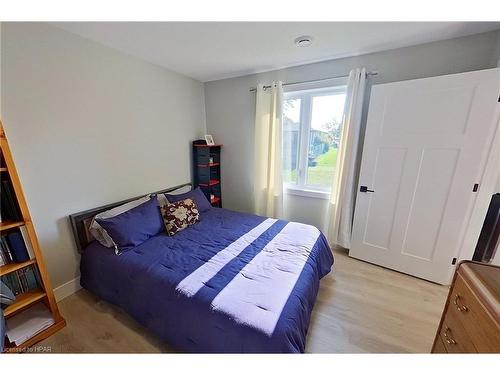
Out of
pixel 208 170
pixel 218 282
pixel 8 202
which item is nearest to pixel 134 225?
pixel 8 202

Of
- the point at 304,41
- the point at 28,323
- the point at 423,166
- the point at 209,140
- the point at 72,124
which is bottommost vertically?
the point at 28,323

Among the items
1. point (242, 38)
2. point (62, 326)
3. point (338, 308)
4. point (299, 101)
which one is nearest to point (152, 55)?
point (242, 38)

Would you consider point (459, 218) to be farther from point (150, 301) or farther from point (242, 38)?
point (150, 301)

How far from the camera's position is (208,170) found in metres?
3.03

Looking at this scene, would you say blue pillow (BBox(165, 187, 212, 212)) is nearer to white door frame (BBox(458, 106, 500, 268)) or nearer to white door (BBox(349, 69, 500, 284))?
white door (BBox(349, 69, 500, 284))

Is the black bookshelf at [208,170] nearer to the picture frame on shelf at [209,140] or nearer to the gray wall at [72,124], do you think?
the picture frame on shelf at [209,140]

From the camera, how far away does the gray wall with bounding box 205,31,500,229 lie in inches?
70.6

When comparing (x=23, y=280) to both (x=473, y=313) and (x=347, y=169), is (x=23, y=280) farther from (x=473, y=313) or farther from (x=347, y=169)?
(x=347, y=169)

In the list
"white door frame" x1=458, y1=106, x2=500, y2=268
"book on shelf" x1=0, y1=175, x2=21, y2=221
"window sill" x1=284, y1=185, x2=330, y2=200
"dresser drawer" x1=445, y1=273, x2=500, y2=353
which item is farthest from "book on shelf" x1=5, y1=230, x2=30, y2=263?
"white door frame" x1=458, y1=106, x2=500, y2=268

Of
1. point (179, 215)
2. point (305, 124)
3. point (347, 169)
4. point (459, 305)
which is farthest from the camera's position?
point (305, 124)

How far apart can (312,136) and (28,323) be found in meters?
3.17

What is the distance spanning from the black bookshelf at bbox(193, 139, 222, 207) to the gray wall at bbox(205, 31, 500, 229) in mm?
122

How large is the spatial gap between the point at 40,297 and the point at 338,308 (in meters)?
2.26

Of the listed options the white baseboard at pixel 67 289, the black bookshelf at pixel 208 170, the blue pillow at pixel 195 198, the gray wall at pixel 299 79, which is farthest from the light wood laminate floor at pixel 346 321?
the black bookshelf at pixel 208 170
